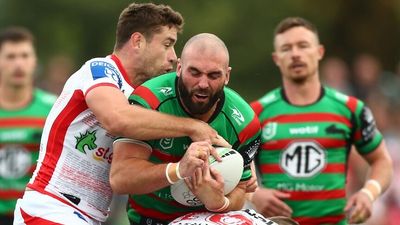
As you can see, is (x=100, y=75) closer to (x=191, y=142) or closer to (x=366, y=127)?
(x=191, y=142)

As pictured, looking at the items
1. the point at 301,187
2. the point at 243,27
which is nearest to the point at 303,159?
the point at 301,187

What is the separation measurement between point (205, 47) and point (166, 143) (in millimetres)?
718

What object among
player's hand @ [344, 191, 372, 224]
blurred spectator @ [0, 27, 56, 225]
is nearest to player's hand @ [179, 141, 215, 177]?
player's hand @ [344, 191, 372, 224]

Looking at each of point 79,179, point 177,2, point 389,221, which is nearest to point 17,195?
point 79,179

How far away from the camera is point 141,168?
8172mm

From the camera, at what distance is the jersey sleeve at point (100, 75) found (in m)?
8.39

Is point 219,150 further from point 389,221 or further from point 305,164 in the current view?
point 389,221

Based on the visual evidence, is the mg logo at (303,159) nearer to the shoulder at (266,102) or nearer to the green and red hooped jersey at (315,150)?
the green and red hooped jersey at (315,150)

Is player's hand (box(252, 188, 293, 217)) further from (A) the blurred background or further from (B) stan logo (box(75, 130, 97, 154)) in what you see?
(A) the blurred background

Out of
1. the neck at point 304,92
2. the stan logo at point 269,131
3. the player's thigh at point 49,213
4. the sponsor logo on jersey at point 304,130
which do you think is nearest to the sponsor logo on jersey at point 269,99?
the neck at point 304,92

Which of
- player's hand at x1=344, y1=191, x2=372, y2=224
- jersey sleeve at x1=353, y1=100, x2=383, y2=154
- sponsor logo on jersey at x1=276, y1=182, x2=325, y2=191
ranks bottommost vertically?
player's hand at x1=344, y1=191, x2=372, y2=224

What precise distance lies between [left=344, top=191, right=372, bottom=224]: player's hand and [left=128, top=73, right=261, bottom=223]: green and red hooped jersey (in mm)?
1829

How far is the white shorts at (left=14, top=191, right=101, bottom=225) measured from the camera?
850 centimetres

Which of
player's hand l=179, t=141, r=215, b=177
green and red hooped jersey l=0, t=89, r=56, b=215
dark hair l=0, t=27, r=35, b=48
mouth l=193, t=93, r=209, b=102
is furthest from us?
dark hair l=0, t=27, r=35, b=48
